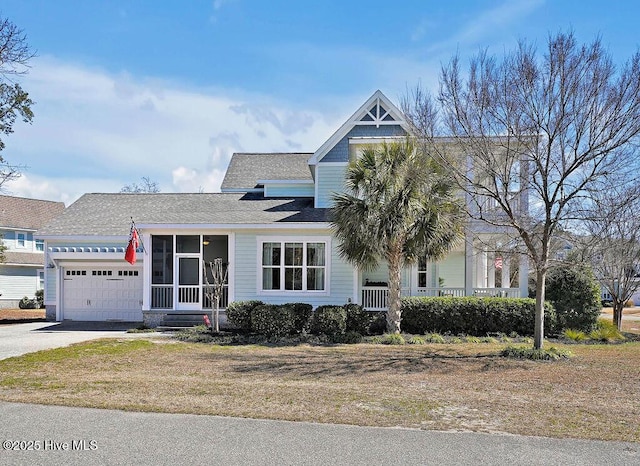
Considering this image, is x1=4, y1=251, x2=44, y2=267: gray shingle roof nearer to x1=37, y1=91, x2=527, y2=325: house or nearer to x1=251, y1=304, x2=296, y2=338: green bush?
x1=37, y1=91, x2=527, y2=325: house

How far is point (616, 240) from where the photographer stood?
17.9 meters

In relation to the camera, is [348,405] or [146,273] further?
[146,273]

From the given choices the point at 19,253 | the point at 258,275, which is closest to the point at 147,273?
the point at 258,275

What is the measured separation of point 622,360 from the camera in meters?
13.4

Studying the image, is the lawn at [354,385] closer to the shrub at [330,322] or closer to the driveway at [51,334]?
the driveway at [51,334]

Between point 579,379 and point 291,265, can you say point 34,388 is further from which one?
point 291,265

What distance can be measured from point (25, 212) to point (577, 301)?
33395 mm

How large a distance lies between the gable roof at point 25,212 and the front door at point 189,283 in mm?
19426

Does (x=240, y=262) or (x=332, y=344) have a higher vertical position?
(x=240, y=262)

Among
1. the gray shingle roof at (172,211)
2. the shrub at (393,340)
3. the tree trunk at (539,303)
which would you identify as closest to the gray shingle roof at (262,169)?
the gray shingle roof at (172,211)

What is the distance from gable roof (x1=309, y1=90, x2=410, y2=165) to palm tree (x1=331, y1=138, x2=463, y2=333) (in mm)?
3730

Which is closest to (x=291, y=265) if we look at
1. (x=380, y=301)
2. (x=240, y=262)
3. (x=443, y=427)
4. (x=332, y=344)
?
(x=240, y=262)

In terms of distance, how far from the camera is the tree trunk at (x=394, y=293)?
1741 centimetres

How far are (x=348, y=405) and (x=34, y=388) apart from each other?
196 inches
